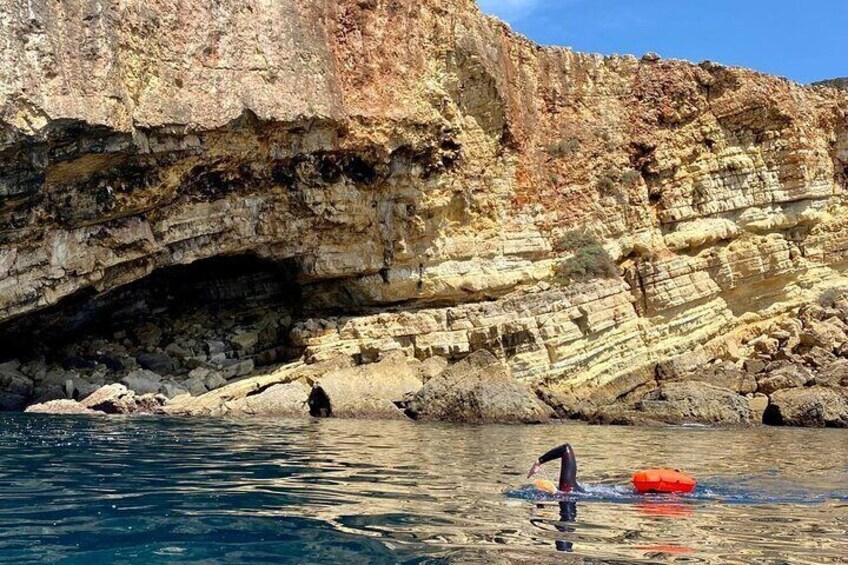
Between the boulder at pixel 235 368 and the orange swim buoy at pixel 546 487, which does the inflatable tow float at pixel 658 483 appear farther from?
the boulder at pixel 235 368

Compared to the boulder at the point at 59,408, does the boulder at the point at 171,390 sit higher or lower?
higher

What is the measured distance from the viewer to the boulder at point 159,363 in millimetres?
24047

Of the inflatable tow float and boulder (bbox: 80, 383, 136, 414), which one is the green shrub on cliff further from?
the inflatable tow float

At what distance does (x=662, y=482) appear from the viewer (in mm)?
9531

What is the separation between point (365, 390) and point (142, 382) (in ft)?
19.1

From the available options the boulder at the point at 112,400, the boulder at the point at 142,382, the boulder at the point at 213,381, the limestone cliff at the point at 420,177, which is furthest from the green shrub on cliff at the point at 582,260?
the boulder at the point at 112,400

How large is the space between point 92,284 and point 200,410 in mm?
3981

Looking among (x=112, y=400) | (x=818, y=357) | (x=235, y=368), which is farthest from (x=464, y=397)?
(x=818, y=357)

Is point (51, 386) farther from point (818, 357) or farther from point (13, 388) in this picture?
point (818, 357)

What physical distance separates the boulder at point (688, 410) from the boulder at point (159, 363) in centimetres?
1127

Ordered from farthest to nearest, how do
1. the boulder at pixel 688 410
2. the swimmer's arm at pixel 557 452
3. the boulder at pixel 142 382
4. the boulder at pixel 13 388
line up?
the boulder at pixel 142 382 < the boulder at pixel 13 388 < the boulder at pixel 688 410 < the swimmer's arm at pixel 557 452

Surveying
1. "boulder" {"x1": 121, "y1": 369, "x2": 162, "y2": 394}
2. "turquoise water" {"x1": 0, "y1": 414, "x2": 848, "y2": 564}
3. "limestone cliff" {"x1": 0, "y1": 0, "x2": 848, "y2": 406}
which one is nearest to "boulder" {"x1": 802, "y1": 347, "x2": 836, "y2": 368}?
"limestone cliff" {"x1": 0, "y1": 0, "x2": 848, "y2": 406}

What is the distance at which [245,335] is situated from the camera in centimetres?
2572

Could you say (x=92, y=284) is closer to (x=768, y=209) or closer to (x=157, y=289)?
(x=157, y=289)
